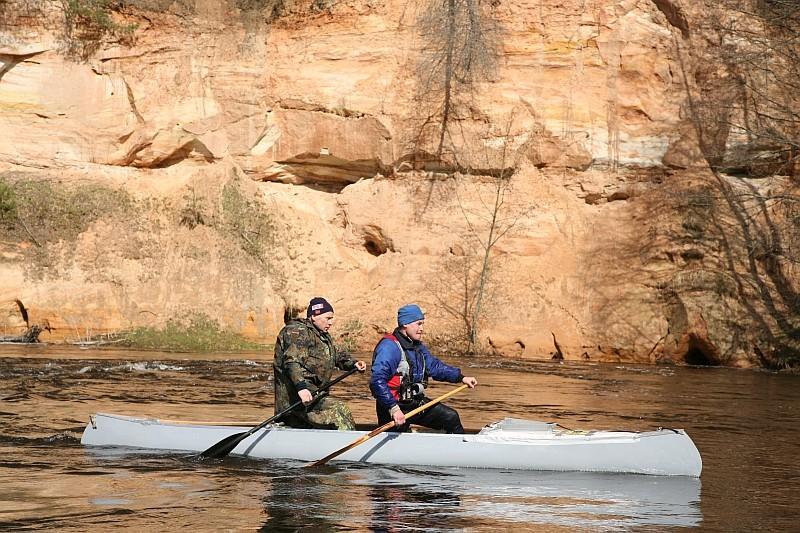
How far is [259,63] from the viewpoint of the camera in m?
24.0

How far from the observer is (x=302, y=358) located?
29.1 ft

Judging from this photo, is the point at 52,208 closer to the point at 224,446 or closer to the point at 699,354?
the point at 699,354

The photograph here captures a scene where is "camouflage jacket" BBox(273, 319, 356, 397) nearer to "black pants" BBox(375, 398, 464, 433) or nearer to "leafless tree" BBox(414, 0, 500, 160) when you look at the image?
"black pants" BBox(375, 398, 464, 433)

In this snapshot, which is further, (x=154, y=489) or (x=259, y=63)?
(x=259, y=63)

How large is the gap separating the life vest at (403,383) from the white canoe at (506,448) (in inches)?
12.5

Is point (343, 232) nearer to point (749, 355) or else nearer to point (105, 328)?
point (105, 328)

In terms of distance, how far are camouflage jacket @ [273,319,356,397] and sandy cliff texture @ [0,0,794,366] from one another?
11.8m

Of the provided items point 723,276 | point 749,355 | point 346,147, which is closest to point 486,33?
point 346,147

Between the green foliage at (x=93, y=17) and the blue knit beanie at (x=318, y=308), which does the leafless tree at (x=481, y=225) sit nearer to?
the green foliage at (x=93, y=17)

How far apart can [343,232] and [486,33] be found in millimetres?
5330

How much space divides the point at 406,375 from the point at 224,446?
164 centimetres

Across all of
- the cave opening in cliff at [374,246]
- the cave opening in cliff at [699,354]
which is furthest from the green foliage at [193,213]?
the cave opening in cliff at [699,354]

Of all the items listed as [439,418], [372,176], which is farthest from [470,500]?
[372,176]

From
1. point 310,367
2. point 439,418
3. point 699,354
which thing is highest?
point 310,367
